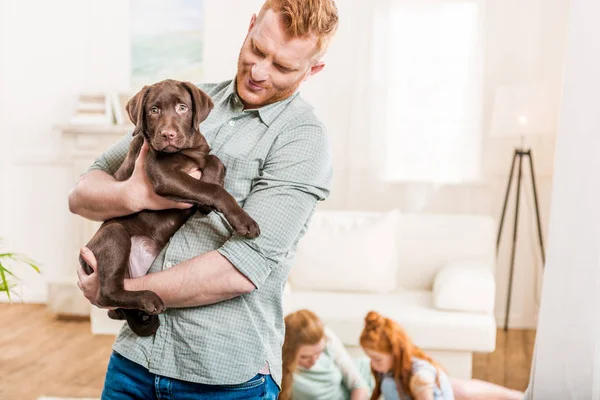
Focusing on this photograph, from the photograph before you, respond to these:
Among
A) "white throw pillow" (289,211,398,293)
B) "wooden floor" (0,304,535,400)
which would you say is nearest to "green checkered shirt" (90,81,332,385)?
"wooden floor" (0,304,535,400)

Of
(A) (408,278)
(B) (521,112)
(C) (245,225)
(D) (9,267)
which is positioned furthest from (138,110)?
(B) (521,112)

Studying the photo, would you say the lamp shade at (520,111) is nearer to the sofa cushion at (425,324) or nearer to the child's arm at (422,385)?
the sofa cushion at (425,324)

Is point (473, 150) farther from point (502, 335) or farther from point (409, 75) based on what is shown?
point (502, 335)

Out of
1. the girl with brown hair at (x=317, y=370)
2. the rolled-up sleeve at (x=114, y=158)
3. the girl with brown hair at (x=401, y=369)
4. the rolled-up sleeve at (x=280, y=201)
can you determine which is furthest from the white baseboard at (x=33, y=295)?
the rolled-up sleeve at (x=280, y=201)

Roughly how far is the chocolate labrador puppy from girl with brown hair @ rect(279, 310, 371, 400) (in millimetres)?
2004

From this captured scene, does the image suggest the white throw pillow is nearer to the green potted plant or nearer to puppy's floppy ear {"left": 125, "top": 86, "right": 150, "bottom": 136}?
the green potted plant

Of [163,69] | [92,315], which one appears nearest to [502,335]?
[92,315]

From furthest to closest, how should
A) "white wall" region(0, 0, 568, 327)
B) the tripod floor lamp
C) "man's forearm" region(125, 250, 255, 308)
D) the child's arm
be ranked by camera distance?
"white wall" region(0, 0, 568, 327)
the tripod floor lamp
the child's arm
"man's forearm" region(125, 250, 255, 308)

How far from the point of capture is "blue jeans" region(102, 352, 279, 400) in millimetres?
1446

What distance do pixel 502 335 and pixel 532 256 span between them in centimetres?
59

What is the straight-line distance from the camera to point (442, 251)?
179 inches

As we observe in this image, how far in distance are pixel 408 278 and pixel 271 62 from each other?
3236mm

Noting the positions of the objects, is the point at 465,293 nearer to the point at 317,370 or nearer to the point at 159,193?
the point at 317,370

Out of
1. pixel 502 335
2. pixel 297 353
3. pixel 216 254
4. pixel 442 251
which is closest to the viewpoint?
pixel 216 254
